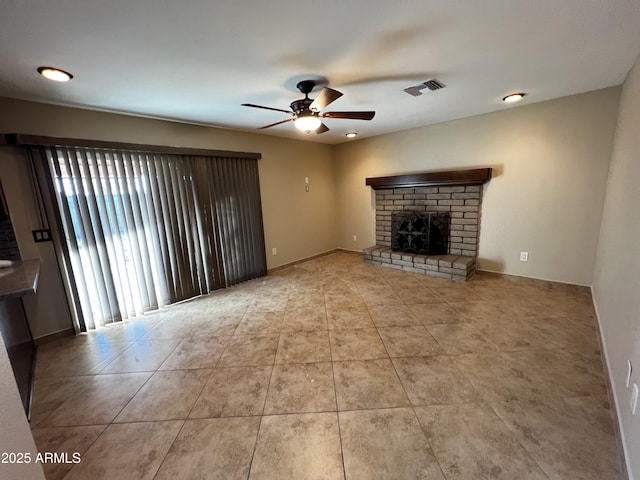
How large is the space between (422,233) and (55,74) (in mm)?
4380

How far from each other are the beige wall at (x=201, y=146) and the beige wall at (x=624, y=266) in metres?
3.92

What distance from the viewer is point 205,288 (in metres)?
3.58

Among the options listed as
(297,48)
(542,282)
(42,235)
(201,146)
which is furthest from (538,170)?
(42,235)

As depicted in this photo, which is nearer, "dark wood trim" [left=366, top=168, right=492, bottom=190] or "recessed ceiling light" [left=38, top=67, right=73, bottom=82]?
"recessed ceiling light" [left=38, top=67, right=73, bottom=82]

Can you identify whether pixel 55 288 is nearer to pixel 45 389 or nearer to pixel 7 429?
pixel 45 389

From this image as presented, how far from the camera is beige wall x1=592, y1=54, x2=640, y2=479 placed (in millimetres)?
1291

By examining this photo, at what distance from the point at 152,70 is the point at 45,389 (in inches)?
99.0

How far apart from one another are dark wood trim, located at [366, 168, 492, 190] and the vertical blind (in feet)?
7.12

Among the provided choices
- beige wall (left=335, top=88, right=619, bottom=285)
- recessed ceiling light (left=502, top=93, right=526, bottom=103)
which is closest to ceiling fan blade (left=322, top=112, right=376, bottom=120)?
recessed ceiling light (left=502, top=93, right=526, bottom=103)

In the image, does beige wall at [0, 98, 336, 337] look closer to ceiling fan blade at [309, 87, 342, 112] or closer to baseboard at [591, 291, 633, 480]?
ceiling fan blade at [309, 87, 342, 112]

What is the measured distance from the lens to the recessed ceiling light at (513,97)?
8.99 ft


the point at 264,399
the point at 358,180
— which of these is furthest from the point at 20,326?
the point at 358,180

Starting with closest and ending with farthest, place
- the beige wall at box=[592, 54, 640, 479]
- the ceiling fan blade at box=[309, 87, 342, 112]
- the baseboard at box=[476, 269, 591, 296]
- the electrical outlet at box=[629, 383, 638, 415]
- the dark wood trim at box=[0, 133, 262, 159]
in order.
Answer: the electrical outlet at box=[629, 383, 638, 415], the beige wall at box=[592, 54, 640, 479], the ceiling fan blade at box=[309, 87, 342, 112], the dark wood trim at box=[0, 133, 262, 159], the baseboard at box=[476, 269, 591, 296]

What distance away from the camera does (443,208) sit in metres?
4.00
